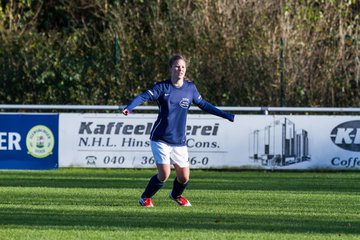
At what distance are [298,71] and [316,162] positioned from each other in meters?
4.20

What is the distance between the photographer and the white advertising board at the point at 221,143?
22.8 metres

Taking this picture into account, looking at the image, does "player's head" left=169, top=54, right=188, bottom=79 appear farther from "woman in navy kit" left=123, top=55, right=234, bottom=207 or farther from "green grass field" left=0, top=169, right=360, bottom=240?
"green grass field" left=0, top=169, right=360, bottom=240

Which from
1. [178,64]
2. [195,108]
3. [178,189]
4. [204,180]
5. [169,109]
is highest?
[178,64]

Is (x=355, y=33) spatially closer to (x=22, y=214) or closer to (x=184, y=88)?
(x=184, y=88)

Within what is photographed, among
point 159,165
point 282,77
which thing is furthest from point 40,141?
point 159,165

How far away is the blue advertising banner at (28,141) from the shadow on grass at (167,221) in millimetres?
9536

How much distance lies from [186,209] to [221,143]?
9.46m

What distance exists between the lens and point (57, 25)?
104 feet

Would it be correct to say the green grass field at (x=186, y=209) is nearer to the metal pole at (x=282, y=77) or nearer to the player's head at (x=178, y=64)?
the player's head at (x=178, y=64)

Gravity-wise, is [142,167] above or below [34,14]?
→ below

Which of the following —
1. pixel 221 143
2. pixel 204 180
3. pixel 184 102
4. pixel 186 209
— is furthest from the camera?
pixel 221 143

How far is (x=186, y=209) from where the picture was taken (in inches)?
529

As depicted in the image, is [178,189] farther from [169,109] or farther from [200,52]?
[200,52]

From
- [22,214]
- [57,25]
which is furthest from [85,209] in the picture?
[57,25]
